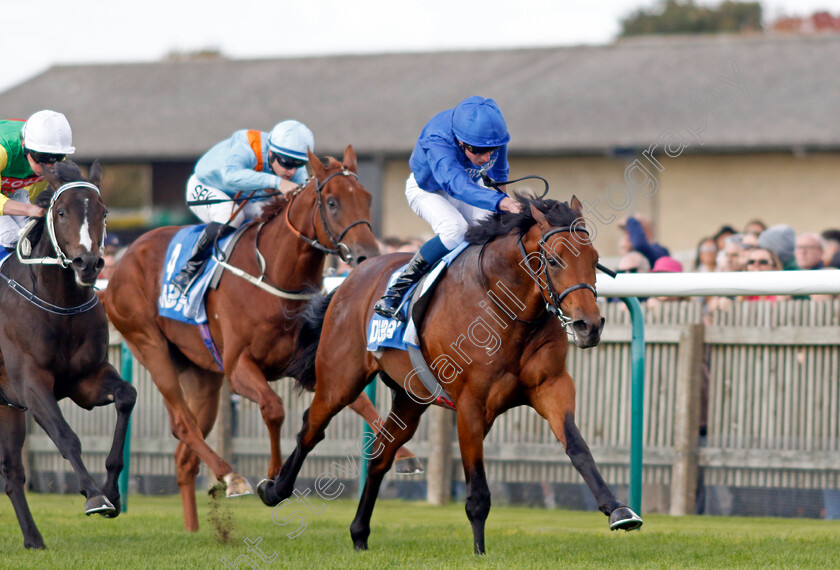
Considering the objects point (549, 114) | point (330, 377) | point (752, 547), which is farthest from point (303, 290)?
point (549, 114)

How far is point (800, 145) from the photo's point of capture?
1723cm

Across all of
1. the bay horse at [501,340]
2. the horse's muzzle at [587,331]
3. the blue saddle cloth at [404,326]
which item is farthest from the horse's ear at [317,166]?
the horse's muzzle at [587,331]

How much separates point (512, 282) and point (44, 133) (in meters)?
2.49

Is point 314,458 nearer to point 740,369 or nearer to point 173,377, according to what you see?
point 173,377

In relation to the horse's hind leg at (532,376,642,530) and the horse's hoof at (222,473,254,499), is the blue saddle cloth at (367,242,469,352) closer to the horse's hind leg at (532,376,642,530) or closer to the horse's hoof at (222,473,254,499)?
the horse's hind leg at (532,376,642,530)

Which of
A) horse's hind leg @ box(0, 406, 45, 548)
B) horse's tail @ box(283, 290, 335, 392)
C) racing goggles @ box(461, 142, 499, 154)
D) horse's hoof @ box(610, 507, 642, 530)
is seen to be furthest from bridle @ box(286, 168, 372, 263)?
horse's hoof @ box(610, 507, 642, 530)

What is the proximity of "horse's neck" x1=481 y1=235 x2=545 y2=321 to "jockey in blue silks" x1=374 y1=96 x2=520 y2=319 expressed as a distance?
18cm

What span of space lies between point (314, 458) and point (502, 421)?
1.40 metres

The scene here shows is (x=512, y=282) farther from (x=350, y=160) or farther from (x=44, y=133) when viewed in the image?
(x=44, y=133)

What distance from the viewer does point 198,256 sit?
691cm

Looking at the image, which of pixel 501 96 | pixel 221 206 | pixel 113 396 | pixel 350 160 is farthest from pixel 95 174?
pixel 501 96

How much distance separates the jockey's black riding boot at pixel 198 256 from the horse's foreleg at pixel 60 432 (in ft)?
4.34

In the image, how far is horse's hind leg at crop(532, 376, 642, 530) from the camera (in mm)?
4395

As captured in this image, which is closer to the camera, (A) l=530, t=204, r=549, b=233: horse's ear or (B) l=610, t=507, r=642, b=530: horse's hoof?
(B) l=610, t=507, r=642, b=530: horse's hoof
